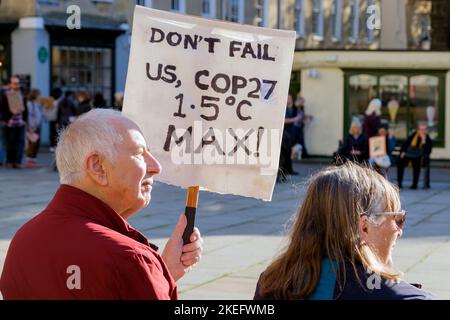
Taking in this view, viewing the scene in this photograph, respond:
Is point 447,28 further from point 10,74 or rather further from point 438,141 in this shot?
point 10,74

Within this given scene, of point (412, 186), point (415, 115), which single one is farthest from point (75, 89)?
point (412, 186)

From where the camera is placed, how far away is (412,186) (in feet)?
66.9

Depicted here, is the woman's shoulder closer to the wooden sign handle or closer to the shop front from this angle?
the wooden sign handle

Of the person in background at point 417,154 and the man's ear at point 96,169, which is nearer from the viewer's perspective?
the man's ear at point 96,169

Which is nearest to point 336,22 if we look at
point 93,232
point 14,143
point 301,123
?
point 301,123

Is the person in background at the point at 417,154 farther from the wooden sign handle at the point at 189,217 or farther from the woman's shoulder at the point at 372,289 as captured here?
the woman's shoulder at the point at 372,289

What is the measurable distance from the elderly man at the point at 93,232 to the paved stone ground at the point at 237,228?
237 cm

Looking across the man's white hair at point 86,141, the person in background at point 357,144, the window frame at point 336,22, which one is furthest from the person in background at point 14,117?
the window frame at point 336,22

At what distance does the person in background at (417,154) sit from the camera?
20.1 metres

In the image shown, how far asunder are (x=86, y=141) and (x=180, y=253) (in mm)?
750

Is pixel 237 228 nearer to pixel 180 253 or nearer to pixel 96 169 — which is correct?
pixel 180 253

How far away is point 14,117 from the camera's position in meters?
22.6
